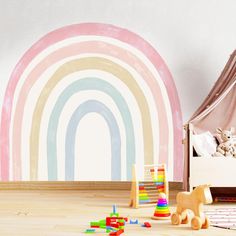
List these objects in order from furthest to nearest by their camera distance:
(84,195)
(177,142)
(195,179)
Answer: (177,142) < (84,195) < (195,179)

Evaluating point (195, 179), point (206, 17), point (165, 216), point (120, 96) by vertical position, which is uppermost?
point (206, 17)

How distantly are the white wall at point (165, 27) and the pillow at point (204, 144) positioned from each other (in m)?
0.75

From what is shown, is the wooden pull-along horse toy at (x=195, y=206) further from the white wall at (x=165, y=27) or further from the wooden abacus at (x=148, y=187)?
the white wall at (x=165, y=27)

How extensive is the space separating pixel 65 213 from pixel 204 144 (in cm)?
122

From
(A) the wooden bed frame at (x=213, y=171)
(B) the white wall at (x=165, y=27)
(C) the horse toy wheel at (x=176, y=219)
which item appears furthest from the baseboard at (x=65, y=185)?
(C) the horse toy wheel at (x=176, y=219)

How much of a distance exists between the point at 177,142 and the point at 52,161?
119 cm

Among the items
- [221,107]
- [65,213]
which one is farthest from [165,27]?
[65,213]

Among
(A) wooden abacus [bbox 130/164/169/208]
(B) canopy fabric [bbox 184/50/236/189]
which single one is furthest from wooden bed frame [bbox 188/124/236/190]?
(B) canopy fabric [bbox 184/50/236/189]

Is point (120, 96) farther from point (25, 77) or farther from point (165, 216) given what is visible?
point (165, 216)

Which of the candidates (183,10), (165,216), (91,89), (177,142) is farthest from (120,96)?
(165,216)

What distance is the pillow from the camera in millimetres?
3375

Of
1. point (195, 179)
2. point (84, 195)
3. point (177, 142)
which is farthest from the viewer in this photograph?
point (177, 142)

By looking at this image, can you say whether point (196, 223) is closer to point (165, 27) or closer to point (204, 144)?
point (204, 144)

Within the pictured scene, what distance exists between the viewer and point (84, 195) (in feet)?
12.8
